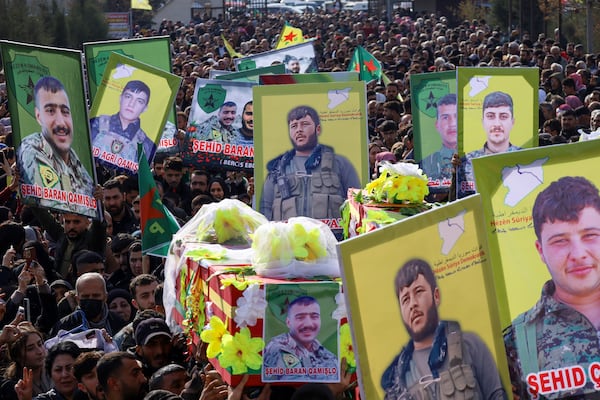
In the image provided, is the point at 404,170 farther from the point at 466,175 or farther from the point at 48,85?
the point at 48,85

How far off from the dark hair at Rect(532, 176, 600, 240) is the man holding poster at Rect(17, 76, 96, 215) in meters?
4.54

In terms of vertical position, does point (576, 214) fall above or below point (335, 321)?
above

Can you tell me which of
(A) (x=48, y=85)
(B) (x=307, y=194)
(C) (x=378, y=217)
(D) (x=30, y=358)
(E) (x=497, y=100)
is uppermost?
(A) (x=48, y=85)

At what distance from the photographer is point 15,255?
29.8 feet

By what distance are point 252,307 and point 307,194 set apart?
3245 mm

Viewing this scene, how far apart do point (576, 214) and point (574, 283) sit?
27 cm

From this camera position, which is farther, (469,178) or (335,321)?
(469,178)

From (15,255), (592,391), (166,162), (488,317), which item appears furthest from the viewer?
(166,162)

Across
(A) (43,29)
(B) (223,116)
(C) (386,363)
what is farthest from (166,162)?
(A) (43,29)

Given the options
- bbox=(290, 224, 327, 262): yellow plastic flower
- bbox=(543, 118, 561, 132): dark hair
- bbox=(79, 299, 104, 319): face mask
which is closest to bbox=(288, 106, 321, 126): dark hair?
bbox=(79, 299, 104, 319): face mask

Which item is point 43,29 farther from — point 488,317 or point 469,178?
point 488,317

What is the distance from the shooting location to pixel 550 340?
16.6 ft

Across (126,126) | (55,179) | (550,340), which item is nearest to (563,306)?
(550,340)

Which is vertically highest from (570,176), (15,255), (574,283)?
(570,176)
